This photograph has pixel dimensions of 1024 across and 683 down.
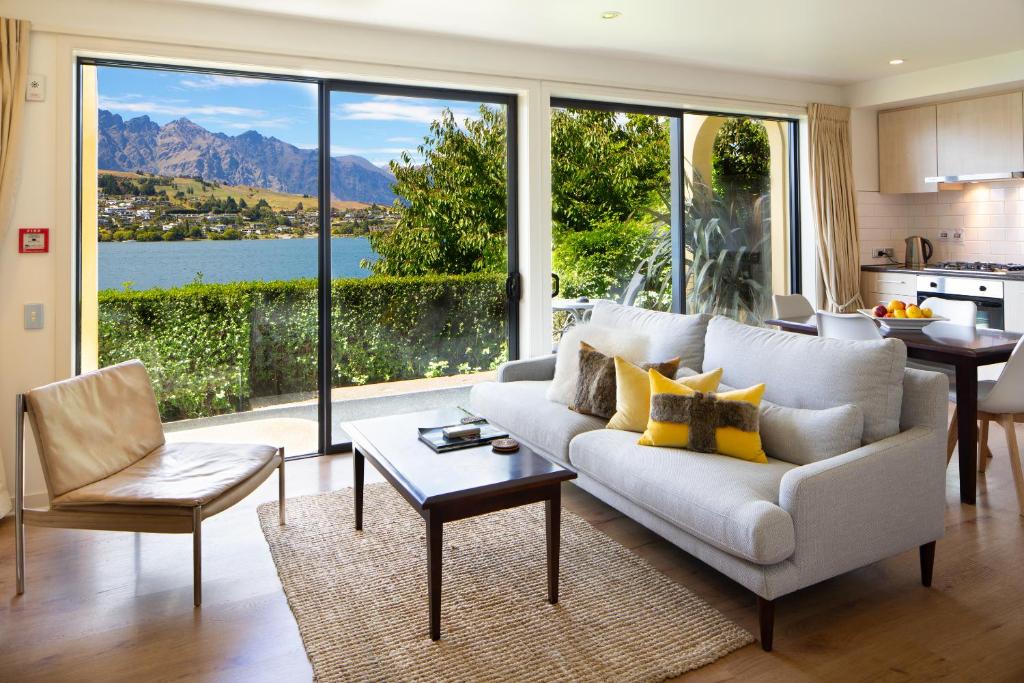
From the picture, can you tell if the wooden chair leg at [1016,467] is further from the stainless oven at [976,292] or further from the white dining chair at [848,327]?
the stainless oven at [976,292]

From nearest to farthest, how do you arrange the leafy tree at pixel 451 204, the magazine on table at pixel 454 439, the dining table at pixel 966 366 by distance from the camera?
the magazine on table at pixel 454 439 < the dining table at pixel 966 366 < the leafy tree at pixel 451 204

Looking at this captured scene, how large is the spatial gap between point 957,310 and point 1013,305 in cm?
→ 140

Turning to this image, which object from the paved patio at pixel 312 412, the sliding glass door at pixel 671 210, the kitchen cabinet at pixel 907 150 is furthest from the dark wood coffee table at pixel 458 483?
the kitchen cabinet at pixel 907 150

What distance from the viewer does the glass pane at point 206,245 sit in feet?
13.0

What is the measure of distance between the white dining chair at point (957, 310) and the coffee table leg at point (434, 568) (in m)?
3.51

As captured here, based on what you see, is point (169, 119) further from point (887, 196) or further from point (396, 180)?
point (887, 196)

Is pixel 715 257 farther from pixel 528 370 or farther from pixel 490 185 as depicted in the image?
pixel 528 370

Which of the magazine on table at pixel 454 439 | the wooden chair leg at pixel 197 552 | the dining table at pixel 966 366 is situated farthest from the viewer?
the dining table at pixel 966 366

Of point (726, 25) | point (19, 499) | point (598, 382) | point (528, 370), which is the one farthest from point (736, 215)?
point (19, 499)

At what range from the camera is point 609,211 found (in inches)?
212

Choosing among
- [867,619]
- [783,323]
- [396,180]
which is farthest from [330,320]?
[867,619]

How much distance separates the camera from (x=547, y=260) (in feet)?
16.5

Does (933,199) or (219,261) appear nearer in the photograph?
(219,261)

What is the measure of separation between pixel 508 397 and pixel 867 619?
2044 millimetres
